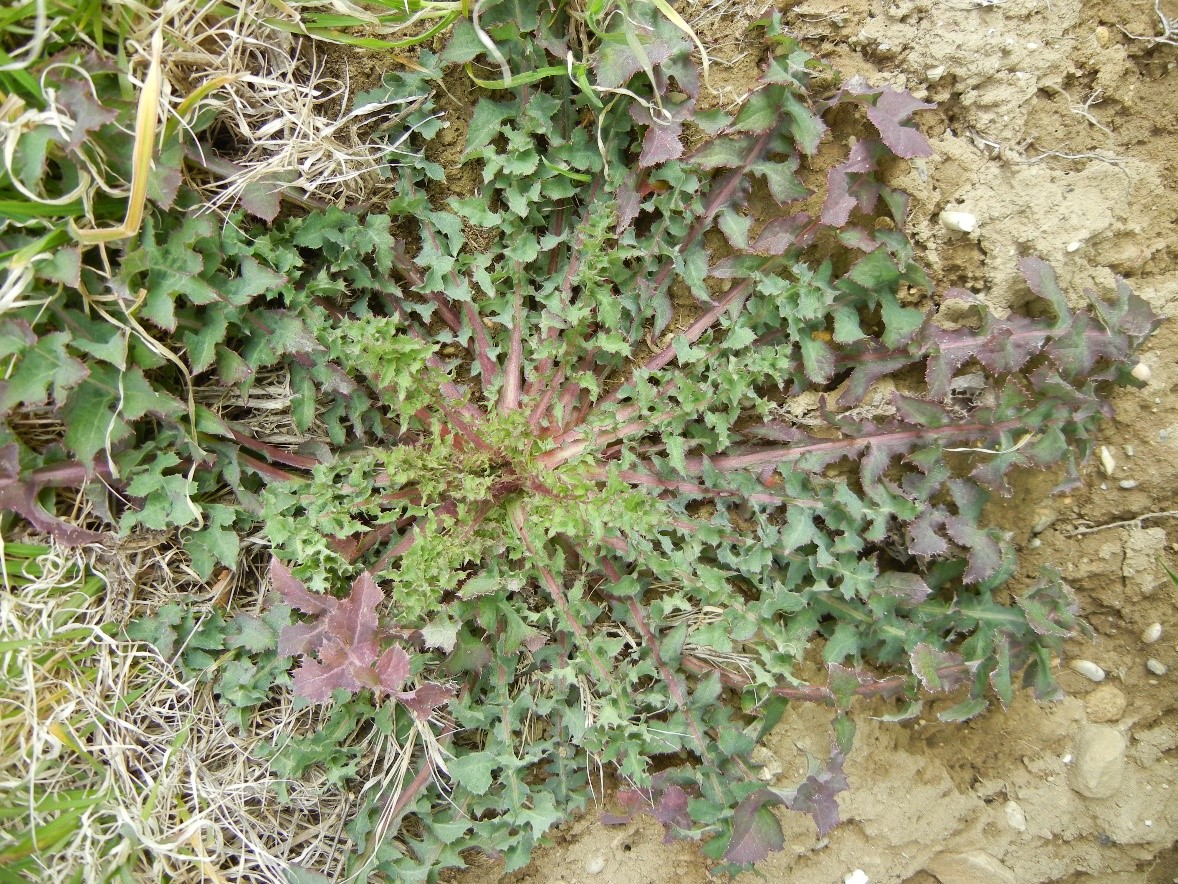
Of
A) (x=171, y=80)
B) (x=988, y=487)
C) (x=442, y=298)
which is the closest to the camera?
(x=171, y=80)

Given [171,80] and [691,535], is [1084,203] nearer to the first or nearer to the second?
[691,535]

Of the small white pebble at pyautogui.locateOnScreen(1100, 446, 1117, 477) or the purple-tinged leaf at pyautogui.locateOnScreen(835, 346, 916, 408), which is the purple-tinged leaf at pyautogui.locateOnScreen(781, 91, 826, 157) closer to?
the purple-tinged leaf at pyautogui.locateOnScreen(835, 346, 916, 408)

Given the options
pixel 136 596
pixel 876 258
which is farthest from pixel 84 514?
pixel 876 258

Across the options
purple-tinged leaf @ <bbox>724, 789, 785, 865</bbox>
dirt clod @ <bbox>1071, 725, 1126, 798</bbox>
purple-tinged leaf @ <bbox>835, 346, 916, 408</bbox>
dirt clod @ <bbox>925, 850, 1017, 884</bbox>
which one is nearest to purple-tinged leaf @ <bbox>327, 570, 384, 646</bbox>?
purple-tinged leaf @ <bbox>724, 789, 785, 865</bbox>

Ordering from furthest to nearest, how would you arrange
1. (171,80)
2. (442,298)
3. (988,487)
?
(442,298), (988,487), (171,80)

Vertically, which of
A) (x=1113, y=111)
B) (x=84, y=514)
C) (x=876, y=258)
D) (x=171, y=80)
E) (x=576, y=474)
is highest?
(x=1113, y=111)

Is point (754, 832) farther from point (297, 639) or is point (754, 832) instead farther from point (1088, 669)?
point (297, 639)
